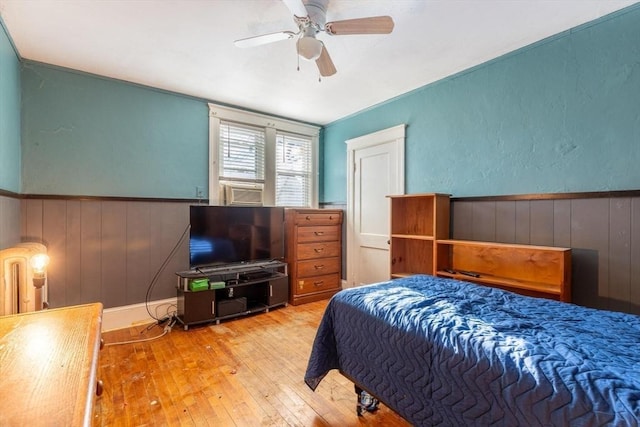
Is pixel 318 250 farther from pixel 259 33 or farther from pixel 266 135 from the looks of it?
pixel 259 33

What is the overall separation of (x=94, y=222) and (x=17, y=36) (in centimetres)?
162

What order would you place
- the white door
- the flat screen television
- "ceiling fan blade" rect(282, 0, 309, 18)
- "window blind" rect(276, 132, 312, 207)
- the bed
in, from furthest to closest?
"window blind" rect(276, 132, 312, 207) → the white door → the flat screen television → "ceiling fan blade" rect(282, 0, 309, 18) → the bed

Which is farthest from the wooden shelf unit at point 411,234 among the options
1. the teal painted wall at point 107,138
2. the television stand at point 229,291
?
the teal painted wall at point 107,138

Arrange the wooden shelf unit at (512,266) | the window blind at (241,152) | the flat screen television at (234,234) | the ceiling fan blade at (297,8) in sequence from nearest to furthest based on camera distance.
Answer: the ceiling fan blade at (297,8) → the wooden shelf unit at (512,266) → the flat screen television at (234,234) → the window blind at (241,152)

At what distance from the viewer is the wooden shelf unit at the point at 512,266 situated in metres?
2.07

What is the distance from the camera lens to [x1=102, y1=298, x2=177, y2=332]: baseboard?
2.98 meters

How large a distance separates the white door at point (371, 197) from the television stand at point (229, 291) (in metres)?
1.05

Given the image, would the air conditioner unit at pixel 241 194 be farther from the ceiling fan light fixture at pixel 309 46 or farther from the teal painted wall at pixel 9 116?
the ceiling fan light fixture at pixel 309 46

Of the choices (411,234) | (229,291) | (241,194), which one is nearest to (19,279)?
(229,291)

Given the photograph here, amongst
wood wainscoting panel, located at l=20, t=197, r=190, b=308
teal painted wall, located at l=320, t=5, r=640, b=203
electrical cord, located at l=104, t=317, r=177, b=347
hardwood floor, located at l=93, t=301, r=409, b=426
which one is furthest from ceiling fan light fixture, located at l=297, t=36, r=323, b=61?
electrical cord, located at l=104, t=317, r=177, b=347

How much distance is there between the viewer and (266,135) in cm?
410

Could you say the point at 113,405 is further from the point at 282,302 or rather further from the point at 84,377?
the point at 282,302

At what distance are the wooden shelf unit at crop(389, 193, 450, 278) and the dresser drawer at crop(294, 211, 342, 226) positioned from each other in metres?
1.07

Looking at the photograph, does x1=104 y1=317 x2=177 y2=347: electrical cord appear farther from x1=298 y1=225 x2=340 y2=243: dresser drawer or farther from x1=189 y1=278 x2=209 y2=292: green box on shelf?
x1=298 y1=225 x2=340 y2=243: dresser drawer
